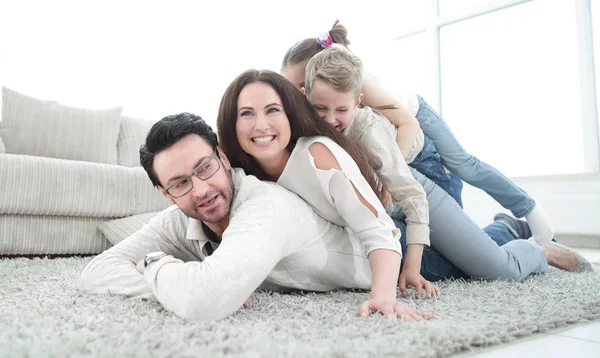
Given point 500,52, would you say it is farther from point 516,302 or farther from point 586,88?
point 516,302

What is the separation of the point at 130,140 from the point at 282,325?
9.25 feet

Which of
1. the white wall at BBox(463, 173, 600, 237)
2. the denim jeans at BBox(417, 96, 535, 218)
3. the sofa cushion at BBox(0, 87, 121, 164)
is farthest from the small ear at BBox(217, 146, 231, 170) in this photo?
the white wall at BBox(463, 173, 600, 237)

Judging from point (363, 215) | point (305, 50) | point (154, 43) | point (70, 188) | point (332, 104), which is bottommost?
point (363, 215)

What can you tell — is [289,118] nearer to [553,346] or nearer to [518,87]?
[553,346]

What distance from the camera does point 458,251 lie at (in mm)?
1743

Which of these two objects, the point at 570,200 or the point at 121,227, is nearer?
the point at 121,227

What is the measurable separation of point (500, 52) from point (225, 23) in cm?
272

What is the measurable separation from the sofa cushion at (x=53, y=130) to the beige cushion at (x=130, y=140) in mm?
107

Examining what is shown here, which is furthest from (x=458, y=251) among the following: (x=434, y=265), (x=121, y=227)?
(x=121, y=227)

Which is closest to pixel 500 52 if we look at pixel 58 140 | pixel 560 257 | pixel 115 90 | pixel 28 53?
pixel 560 257

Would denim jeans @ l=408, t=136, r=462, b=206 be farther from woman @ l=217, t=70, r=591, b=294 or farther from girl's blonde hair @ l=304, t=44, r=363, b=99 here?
woman @ l=217, t=70, r=591, b=294

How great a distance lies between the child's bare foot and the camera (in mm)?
1989

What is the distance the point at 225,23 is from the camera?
5043 mm

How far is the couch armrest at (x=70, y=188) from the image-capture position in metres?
2.42
